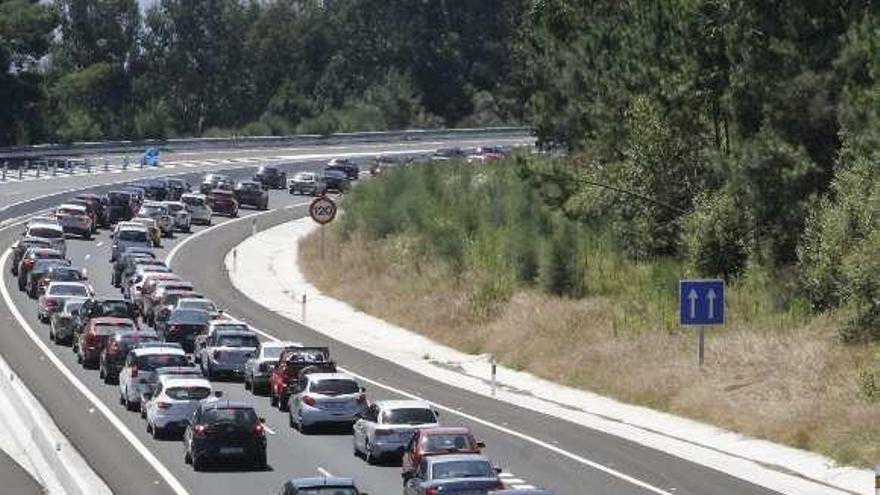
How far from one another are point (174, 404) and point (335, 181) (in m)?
79.5

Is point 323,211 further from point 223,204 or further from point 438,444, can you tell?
point 438,444

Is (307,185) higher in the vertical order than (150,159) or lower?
lower

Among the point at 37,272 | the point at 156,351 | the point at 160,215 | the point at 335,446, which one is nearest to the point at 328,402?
the point at 335,446

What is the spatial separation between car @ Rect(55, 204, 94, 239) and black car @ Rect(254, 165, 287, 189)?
91.8 feet

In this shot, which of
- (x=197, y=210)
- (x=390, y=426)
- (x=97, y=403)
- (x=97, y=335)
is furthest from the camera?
(x=197, y=210)

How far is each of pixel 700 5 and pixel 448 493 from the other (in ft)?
106

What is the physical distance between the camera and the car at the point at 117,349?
52062mm

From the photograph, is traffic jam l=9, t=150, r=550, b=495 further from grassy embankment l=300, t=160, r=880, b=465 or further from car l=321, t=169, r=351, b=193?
car l=321, t=169, r=351, b=193

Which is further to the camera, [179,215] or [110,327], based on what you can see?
[179,215]

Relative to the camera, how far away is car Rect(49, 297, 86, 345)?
60750 mm

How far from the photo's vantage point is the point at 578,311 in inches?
2376

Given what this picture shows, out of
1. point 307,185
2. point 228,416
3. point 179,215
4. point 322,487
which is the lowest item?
point 307,185

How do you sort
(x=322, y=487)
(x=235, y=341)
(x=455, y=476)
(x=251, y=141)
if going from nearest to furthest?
(x=322, y=487)
(x=455, y=476)
(x=235, y=341)
(x=251, y=141)

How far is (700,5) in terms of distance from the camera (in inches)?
2361
